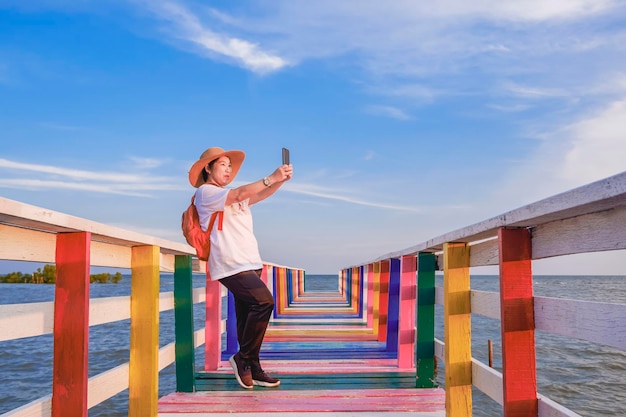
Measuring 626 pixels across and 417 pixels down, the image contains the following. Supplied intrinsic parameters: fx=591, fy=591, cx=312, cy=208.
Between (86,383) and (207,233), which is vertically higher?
(207,233)

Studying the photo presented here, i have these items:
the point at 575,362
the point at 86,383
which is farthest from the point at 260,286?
the point at 575,362

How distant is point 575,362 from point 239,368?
1311 cm

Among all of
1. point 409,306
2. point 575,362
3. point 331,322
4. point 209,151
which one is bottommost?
point 575,362

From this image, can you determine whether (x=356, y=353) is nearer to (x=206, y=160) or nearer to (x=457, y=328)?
(x=457, y=328)

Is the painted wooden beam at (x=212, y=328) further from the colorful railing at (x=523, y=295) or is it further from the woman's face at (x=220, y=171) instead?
the colorful railing at (x=523, y=295)

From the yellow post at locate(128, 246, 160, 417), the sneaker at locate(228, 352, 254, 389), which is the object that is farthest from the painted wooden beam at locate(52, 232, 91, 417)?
the sneaker at locate(228, 352, 254, 389)

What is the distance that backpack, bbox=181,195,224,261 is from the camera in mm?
3816

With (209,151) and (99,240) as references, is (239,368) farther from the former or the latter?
(99,240)

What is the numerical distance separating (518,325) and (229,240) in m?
2.00

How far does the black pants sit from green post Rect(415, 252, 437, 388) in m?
1.04

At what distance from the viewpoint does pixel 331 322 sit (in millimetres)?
9344

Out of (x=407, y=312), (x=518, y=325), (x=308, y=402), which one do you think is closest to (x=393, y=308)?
(x=407, y=312)

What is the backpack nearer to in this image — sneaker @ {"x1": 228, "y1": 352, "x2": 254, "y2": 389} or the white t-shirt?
the white t-shirt

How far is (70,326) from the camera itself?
239 centimetres
